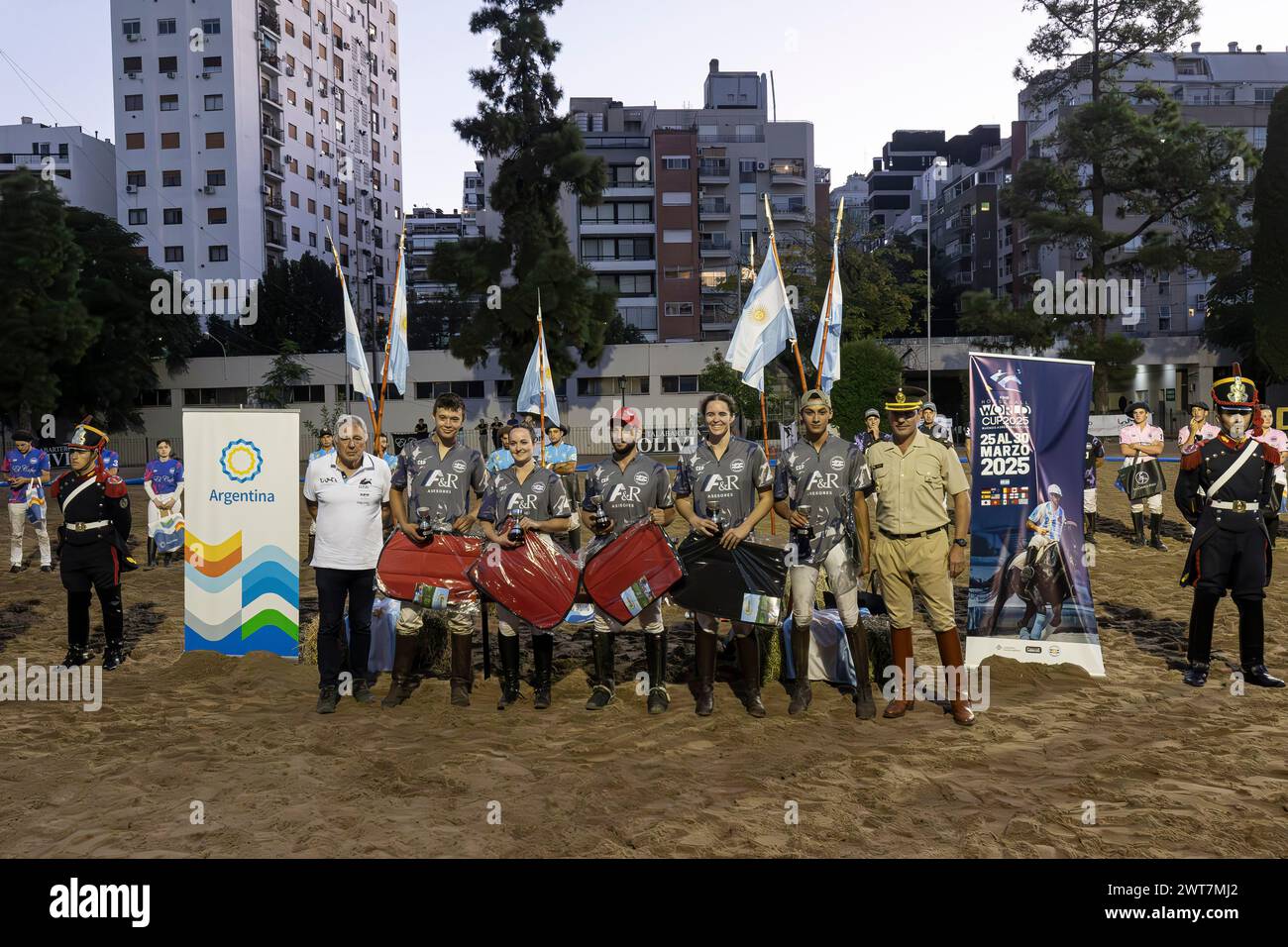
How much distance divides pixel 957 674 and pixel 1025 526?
1518mm

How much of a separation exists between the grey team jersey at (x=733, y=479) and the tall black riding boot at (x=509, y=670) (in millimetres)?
1632

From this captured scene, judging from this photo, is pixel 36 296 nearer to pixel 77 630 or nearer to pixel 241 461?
pixel 77 630

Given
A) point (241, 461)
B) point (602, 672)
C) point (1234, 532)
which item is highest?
point (241, 461)

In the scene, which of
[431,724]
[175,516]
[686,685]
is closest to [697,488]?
[686,685]

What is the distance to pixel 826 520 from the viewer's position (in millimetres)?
7184

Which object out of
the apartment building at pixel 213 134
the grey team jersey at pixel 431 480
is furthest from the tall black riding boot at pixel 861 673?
the apartment building at pixel 213 134

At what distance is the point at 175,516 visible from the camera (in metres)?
15.2

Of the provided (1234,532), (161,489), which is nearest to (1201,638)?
(1234,532)

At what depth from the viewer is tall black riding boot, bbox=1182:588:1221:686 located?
307 inches

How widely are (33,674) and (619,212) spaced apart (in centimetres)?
6175

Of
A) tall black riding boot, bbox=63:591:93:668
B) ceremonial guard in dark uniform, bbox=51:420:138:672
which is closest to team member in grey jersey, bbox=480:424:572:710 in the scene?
ceremonial guard in dark uniform, bbox=51:420:138:672

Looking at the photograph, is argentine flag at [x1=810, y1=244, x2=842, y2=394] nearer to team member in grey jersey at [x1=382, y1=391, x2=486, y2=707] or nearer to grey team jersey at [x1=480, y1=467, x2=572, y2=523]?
grey team jersey at [x1=480, y1=467, x2=572, y2=523]

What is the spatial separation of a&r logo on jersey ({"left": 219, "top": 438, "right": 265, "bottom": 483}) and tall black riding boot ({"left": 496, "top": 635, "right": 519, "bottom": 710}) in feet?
9.12
